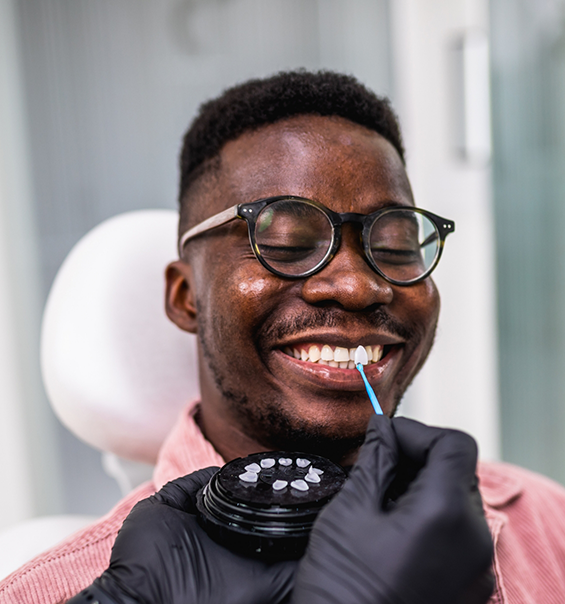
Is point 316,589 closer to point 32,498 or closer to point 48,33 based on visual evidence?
point 32,498

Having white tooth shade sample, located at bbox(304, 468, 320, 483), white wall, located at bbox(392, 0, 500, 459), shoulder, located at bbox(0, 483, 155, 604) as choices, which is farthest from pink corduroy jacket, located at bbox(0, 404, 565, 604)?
white wall, located at bbox(392, 0, 500, 459)

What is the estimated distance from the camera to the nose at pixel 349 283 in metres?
0.86

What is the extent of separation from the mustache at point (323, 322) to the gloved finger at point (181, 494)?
0.27 metres

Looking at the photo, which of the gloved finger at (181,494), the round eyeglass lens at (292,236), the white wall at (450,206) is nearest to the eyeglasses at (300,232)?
the round eyeglass lens at (292,236)

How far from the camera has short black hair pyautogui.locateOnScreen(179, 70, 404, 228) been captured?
102 centimetres

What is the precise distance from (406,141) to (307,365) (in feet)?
4.94

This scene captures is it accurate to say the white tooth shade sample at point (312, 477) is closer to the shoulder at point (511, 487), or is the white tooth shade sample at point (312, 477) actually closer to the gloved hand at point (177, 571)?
the gloved hand at point (177, 571)

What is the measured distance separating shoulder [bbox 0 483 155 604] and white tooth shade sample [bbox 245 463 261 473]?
36 cm

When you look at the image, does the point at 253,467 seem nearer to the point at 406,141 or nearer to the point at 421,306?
the point at 421,306

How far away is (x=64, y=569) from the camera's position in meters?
0.83

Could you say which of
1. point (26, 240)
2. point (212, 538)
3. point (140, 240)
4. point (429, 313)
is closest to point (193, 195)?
point (140, 240)

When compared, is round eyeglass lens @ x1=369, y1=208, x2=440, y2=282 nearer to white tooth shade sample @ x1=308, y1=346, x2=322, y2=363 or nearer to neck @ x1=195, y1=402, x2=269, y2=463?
white tooth shade sample @ x1=308, y1=346, x2=322, y2=363

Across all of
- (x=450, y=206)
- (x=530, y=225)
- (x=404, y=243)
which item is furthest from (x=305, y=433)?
(x=530, y=225)

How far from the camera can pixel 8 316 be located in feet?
5.81
